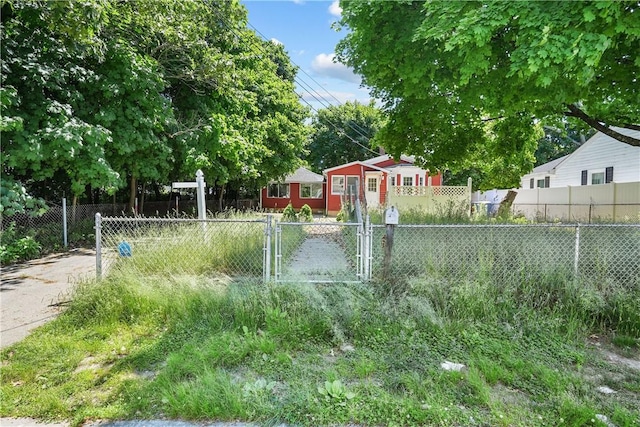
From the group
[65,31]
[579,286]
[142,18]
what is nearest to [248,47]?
[142,18]

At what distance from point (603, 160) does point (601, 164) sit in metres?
0.24

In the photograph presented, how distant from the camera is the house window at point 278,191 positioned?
28078 mm

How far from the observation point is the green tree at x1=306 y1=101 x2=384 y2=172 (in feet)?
127

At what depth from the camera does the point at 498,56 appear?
5789mm

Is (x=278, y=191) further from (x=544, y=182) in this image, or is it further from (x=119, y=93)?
(x=544, y=182)

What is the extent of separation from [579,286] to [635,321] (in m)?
0.65

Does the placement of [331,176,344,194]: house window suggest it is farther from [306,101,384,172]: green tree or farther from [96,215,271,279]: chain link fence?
[96,215,271,279]: chain link fence

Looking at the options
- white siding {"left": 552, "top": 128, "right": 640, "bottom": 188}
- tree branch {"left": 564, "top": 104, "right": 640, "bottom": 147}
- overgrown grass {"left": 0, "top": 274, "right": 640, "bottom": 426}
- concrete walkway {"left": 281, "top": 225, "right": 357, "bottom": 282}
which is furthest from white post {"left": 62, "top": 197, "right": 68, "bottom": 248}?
white siding {"left": 552, "top": 128, "right": 640, "bottom": 188}

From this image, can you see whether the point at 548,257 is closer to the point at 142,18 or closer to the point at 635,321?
the point at 635,321

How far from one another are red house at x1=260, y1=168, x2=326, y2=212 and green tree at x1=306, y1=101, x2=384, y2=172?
11492 mm

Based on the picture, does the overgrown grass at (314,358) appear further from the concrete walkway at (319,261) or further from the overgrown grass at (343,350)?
the concrete walkway at (319,261)

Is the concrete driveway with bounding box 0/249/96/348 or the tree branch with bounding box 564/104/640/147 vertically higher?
the tree branch with bounding box 564/104/640/147

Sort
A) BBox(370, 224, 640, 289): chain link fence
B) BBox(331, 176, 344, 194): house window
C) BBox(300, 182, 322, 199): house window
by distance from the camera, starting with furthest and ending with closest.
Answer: BBox(300, 182, 322, 199): house window < BBox(331, 176, 344, 194): house window < BBox(370, 224, 640, 289): chain link fence

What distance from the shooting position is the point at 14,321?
460cm
